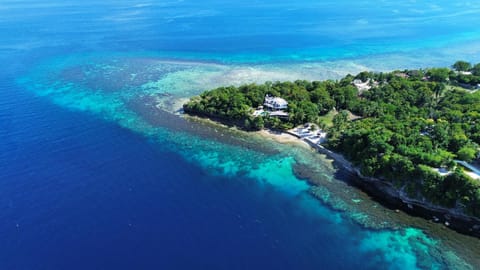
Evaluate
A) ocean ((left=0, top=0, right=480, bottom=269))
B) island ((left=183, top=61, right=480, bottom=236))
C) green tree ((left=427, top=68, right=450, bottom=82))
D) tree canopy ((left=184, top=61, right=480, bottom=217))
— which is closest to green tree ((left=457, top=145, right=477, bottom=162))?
tree canopy ((left=184, top=61, right=480, bottom=217))

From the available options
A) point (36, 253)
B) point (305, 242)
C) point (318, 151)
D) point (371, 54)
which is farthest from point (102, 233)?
point (371, 54)

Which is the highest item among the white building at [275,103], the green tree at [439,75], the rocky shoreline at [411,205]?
the green tree at [439,75]

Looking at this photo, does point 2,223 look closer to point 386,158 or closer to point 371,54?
point 386,158

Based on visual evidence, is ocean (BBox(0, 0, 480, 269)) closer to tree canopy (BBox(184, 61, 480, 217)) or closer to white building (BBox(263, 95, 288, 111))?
tree canopy (BBox(184, 61, 480, 217))

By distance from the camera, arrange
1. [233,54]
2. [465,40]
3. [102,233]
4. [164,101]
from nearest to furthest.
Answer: [102,233] < [164,101] < [233,54] < [465,40]

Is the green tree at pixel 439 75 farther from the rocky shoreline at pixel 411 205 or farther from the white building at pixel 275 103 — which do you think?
the rocky shoreline at pixel 411 205

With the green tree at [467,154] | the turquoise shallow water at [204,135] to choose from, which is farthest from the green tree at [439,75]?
the green tree at [467,154]
